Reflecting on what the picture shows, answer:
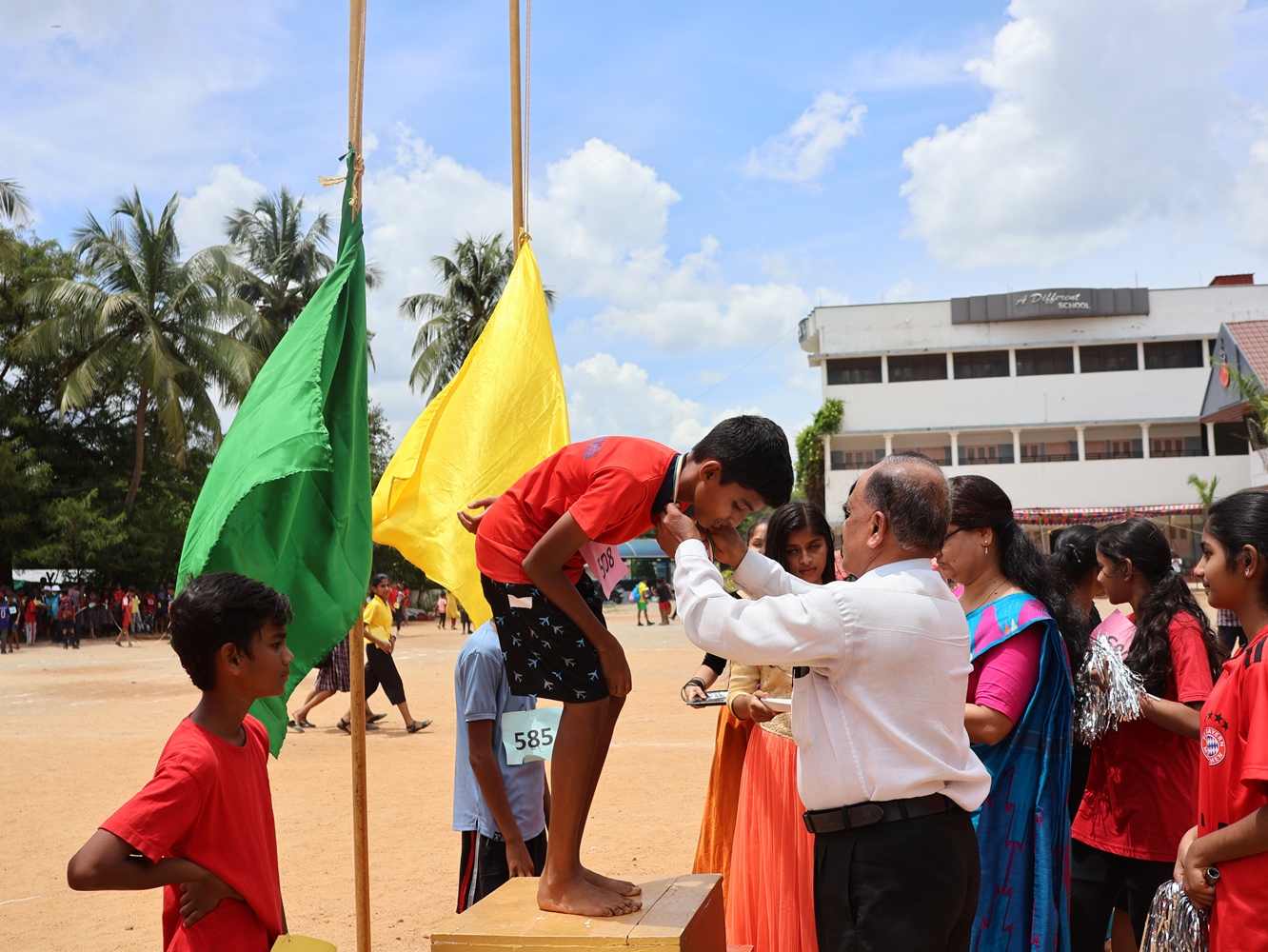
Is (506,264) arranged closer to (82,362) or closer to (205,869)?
(82,362)

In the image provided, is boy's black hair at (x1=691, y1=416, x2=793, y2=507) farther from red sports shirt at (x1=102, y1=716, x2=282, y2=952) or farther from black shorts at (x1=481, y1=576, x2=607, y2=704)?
red sports shirt at (x1=102, y1=716, x2=282, y2=952)

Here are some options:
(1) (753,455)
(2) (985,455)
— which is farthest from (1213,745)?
(2) (985,455)

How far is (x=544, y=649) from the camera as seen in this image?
325 centimetres

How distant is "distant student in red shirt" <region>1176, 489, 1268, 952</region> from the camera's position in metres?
2.54

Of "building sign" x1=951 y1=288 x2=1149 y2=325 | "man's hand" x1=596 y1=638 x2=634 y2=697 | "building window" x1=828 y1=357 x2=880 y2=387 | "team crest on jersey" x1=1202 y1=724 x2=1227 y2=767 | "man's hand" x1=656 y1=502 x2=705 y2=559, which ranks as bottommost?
"team crest on jersey" x1=1202 y1=724 x2=1227 y2=767

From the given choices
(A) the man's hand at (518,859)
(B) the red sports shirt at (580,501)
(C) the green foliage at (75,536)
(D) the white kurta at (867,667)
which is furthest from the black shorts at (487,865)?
(C) the green foliage at (75,536)

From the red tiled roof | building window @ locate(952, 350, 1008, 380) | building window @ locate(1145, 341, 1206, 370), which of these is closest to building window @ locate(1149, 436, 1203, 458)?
building window @ locate(1145, 341, 1206, 370)

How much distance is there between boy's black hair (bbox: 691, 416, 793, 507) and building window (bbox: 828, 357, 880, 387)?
172 feet

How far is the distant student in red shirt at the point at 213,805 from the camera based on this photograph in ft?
7.51

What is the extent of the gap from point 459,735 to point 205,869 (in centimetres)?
199

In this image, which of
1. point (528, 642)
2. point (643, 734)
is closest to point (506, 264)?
point (643, 734)

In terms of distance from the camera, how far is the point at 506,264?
34.7 metres

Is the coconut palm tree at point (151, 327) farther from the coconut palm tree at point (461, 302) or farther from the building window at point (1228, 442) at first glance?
the building window at point (1228, 442)

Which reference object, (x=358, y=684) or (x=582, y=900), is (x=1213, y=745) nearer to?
(x=582, y=900)
